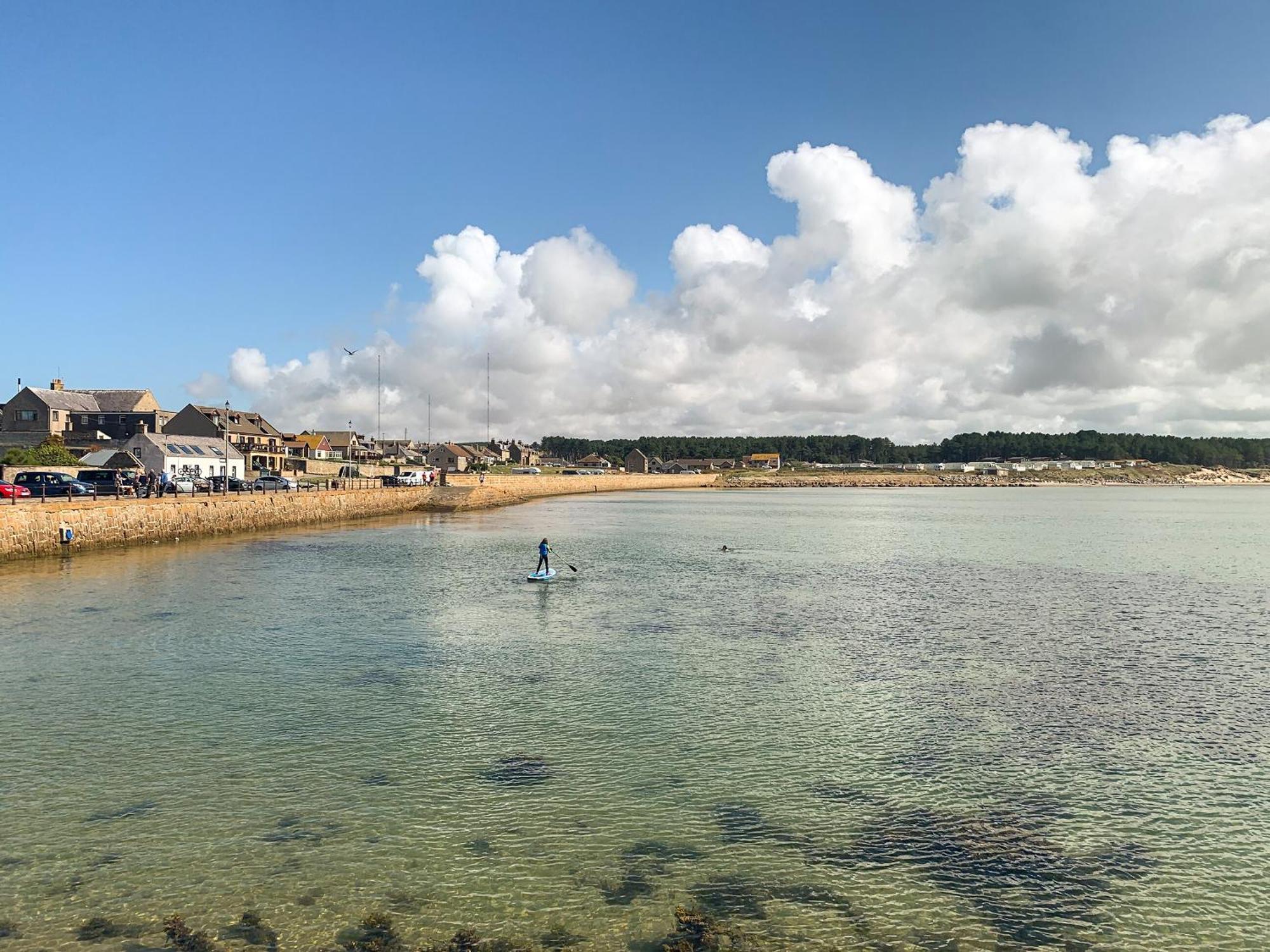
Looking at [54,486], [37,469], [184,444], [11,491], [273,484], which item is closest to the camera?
[11,491]

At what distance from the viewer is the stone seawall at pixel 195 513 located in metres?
42.5

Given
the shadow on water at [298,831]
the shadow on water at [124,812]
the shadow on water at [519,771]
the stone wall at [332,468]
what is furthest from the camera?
the stone wall at [332,468]

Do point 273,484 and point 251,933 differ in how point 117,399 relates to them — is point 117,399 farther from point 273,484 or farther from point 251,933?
point 251,933

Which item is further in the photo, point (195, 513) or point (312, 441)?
point (312, 441)

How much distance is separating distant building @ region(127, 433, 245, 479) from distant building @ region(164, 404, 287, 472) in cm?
625

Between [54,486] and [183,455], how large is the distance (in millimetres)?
44457

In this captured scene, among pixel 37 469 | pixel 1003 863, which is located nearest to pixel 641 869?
pixel 1003 863

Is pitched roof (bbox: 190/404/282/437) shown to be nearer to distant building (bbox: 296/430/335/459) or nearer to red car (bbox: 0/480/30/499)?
distant building (bbox: 296/430/335/459)

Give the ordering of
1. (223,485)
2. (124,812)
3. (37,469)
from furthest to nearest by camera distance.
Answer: (37,469) → (223,485) → (124,812)

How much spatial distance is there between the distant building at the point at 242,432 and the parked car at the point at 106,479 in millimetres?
29892

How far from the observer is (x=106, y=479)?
69125mm

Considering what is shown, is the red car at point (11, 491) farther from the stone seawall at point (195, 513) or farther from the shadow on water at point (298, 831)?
the shadow on water at point (298, 831)

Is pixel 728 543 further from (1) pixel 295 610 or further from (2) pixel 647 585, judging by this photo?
(1) pixel 295 610

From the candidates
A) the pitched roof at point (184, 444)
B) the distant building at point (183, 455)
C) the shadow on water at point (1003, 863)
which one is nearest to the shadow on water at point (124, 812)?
the shadow on water at point (1003, 863)
